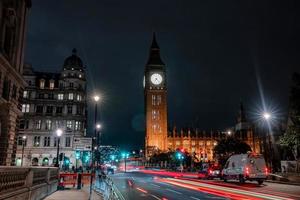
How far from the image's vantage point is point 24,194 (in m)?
14.4

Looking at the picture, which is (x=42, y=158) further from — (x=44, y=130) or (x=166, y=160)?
(x=166, y=160)

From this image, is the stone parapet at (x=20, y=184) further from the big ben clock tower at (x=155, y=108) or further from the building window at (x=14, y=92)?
the big ben clock tower at (x=155, y=108)

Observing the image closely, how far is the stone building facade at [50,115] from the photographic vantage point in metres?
75.4

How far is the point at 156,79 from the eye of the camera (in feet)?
625

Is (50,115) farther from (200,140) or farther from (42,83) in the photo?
(200,140)

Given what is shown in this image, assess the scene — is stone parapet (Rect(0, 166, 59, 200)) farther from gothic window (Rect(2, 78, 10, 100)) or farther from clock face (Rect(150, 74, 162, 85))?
clock face (Rect(150, 74, 162, 85))

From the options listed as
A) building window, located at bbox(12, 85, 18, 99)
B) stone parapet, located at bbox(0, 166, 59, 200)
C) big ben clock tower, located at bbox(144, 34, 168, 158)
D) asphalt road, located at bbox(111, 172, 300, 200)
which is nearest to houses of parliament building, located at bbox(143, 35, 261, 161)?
big ben clock tower, located at bbox(144, 34, 168, 158)

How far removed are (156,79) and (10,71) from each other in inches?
6439

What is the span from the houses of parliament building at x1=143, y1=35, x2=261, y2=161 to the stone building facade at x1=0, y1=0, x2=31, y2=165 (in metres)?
144

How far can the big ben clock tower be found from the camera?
178 metres

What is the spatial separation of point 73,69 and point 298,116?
56635mm

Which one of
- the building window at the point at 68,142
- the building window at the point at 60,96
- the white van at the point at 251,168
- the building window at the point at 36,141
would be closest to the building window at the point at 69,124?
the building window at the point at 68,142

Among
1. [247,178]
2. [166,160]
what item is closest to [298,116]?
[247,178]

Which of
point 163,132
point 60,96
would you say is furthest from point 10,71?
point 163,132
